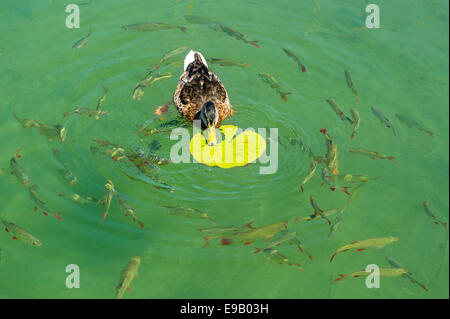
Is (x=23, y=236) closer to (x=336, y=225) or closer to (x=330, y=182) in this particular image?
(x=336, y=225)

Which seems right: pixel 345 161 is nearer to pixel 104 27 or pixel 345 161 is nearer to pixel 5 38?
pixel 104 27

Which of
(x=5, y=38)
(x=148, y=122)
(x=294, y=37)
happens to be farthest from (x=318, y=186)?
(x=5, y=38)

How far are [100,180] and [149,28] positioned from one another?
140 inches

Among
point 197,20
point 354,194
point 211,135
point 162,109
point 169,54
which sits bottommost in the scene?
point 354,194

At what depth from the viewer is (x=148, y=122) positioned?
23.4ft

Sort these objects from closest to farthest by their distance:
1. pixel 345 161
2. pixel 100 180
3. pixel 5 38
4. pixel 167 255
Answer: pixel 167 255
pixel 100 180
pixel 345 161
pixel 5 38

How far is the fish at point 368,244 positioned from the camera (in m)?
5.83

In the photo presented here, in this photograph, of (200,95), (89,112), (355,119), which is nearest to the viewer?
(89,112)

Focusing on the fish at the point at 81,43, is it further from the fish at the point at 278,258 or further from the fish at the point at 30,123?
the fish at the point at 278,258

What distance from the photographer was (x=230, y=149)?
6.82 metres

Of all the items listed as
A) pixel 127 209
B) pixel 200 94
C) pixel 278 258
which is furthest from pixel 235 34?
pixel 278 258

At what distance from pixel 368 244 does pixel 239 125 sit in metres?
2.65

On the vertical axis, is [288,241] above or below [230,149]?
below

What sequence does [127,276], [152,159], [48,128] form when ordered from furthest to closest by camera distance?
[48,128] < [152,159] < [127,276]
